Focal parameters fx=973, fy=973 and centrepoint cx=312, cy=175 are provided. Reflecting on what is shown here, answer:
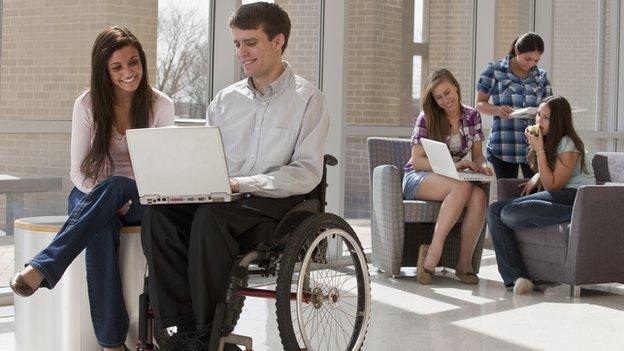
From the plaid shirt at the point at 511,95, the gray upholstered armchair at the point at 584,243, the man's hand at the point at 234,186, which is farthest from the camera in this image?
the plaid shirt at the point at 511,95

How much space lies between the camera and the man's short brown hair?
317 cm

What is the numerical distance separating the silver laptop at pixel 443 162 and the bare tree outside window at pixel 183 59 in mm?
1238

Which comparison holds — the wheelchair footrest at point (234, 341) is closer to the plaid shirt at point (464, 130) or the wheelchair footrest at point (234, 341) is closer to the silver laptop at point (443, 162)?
the silver laptop at point (443, 162)

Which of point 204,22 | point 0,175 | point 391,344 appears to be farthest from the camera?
point 204,22

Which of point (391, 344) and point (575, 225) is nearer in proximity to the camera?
point (391, 344)

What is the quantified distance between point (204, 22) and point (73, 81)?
2.88 ft

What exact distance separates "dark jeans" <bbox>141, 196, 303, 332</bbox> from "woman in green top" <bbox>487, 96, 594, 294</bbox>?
2237 mm

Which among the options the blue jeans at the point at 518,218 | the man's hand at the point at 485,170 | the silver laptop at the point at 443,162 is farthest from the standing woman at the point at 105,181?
the man's hand at the point at 485,170

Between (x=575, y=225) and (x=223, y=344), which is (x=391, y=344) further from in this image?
(x=575, y=225)

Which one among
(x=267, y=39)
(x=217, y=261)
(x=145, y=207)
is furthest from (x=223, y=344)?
(x=267, y=39)

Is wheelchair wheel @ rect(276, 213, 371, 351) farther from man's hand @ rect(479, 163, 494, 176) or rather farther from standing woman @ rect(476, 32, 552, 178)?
standing woman @ rect(476, 32, 552, 178)

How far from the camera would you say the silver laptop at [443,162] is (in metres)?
5.07

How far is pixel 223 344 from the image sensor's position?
9.34 feet

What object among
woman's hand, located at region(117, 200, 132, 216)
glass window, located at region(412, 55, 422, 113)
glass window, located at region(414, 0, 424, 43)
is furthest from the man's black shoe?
glass window, located at region(414, 0, 424, 43)
